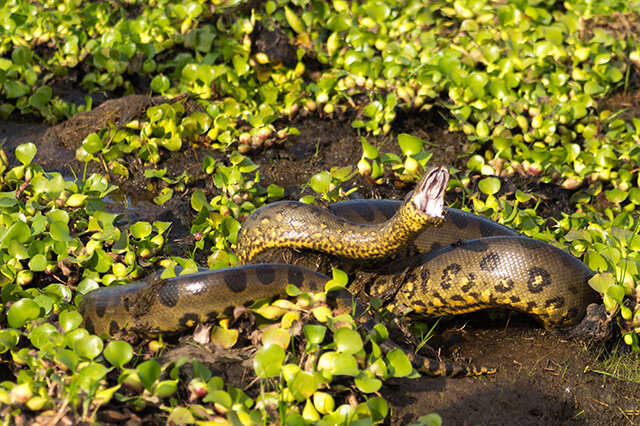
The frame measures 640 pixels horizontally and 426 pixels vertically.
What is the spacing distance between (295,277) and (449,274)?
1.19 m

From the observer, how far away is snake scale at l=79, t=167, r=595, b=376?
3994mm

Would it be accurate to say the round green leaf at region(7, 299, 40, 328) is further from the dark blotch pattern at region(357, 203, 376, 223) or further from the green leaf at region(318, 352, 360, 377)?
the dark blotch pattern at region(357, 203, 376, 223)

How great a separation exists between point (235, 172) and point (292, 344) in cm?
237

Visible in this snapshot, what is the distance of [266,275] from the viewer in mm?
4039

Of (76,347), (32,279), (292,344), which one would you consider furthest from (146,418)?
(32,279)

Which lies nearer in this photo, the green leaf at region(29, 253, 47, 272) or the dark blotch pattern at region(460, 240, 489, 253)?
the green leaf at region(29, 253, 47, 272)

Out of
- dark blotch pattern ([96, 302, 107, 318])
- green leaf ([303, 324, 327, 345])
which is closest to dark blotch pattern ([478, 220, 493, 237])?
green leaf ([303, 324, 327, 345])

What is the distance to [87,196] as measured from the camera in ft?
17.2

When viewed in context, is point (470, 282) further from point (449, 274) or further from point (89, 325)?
point (89, 325)

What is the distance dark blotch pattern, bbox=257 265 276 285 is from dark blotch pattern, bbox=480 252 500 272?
4.67 ft

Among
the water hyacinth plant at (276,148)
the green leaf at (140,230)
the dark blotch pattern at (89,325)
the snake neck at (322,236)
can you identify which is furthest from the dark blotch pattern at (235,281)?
the green leaf at (140,230)

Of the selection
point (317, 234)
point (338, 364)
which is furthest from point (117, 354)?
point (317, 234)

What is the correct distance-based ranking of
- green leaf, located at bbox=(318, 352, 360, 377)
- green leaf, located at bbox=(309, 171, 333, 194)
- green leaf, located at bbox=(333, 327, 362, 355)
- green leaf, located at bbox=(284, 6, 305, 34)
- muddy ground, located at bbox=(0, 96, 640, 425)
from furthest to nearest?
green leaf, located at bbox=(284, 6, 305, 34), green leaf, located at bbox=(309, 171, 333, 194), muddy ground, located at bbox=(0, 96, 640, 425), green leaf, located at bbox=(333, 327, 362, 355), green leaf, located at bbox=(318, 352, 360, 377)

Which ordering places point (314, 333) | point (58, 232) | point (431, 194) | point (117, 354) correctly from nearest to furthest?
1. point (117, 354)
2. point (314, 333)
3. point (431, 194)
4. point (58, 232)
